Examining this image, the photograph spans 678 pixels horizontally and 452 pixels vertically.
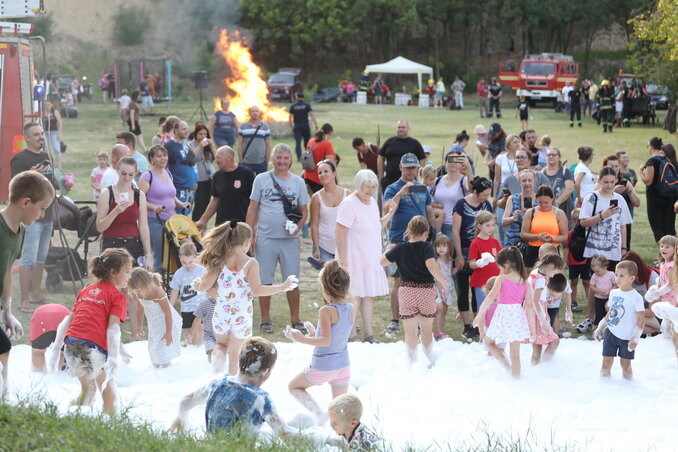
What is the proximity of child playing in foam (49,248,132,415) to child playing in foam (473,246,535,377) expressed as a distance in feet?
11.0

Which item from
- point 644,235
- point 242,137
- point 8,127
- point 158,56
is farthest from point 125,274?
point 158,56

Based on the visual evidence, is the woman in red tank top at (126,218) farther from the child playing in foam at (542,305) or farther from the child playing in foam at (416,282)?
the child playing in foam at (542,305)

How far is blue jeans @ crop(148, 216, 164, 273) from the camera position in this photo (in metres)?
10.4

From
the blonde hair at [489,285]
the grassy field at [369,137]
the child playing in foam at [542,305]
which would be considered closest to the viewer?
the child playing in foam at [542,305]

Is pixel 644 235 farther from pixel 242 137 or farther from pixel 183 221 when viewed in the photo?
pixel 183 221

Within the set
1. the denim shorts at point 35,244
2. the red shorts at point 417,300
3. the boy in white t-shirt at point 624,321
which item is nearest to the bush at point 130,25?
the denim shorts at point 35,244

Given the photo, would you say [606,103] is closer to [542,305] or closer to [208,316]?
[542,305]

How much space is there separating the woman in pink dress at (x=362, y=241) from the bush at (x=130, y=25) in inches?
2088

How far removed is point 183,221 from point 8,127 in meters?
4.43

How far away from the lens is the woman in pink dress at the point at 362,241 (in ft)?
30.2

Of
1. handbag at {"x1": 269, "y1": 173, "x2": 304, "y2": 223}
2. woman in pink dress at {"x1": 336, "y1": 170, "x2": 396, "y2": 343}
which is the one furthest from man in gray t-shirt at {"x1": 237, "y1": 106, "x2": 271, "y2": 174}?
woman in pink dress at {"x1": 336, "y1": 170, "x2": 396, "y2": 343}

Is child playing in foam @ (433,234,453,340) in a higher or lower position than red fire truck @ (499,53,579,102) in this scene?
lower

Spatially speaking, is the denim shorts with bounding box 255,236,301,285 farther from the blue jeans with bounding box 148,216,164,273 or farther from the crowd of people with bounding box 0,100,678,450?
the blue jeans with bounding box 148,216,164,273

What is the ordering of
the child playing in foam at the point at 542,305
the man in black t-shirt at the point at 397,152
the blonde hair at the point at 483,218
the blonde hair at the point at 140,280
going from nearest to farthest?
the blonde hair at the point at 140,280
the child playing in foam at the point at 542,305
the blonde hair at the point at 483,218
the man in black t-shirt at the point at 397,152
